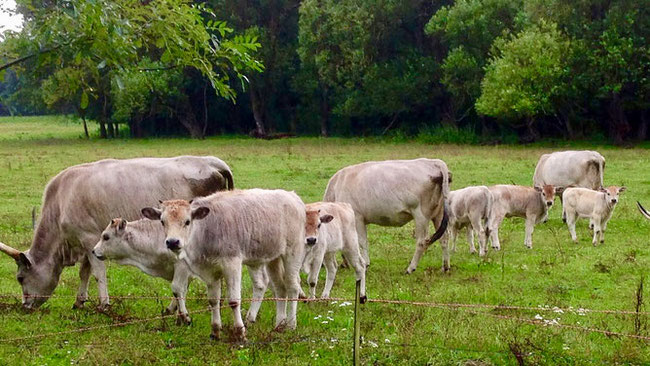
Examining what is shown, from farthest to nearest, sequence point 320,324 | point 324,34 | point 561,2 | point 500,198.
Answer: point 324,34 → point 561,2 → point 500,198 → point 320,324

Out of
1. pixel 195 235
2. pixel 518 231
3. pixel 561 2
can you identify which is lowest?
pixel 518 231

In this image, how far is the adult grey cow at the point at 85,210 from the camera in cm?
998

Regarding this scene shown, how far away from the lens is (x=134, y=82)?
4684 centimetres

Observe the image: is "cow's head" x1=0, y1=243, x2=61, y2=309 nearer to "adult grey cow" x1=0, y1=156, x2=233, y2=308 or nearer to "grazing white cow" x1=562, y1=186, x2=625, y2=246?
"adult grey cow" x1=0, y1=156, x2=233, y2=308

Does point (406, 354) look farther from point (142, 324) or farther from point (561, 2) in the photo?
point (561, 2)

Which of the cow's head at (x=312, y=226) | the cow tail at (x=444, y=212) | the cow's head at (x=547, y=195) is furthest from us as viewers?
the cow's head at (x=547, y=195)

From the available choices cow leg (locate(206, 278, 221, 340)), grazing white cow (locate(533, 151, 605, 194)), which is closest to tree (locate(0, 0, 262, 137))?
cow leg (locate(206, 278, 221, 340))

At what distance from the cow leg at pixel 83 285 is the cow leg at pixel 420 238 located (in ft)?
16.2

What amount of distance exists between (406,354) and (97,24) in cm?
438

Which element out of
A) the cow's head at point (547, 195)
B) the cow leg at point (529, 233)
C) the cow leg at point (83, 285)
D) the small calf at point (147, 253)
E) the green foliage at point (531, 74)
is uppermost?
the green foliage at point (531, 74)

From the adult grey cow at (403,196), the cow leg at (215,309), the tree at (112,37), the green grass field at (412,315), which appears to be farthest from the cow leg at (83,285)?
the adult grey cow at (403,196)

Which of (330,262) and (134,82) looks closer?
(330,262)

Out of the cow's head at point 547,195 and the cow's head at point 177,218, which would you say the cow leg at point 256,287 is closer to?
the cow's head at point 177,218

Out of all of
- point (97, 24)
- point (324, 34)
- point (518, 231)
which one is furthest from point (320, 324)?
point (324, 34)
